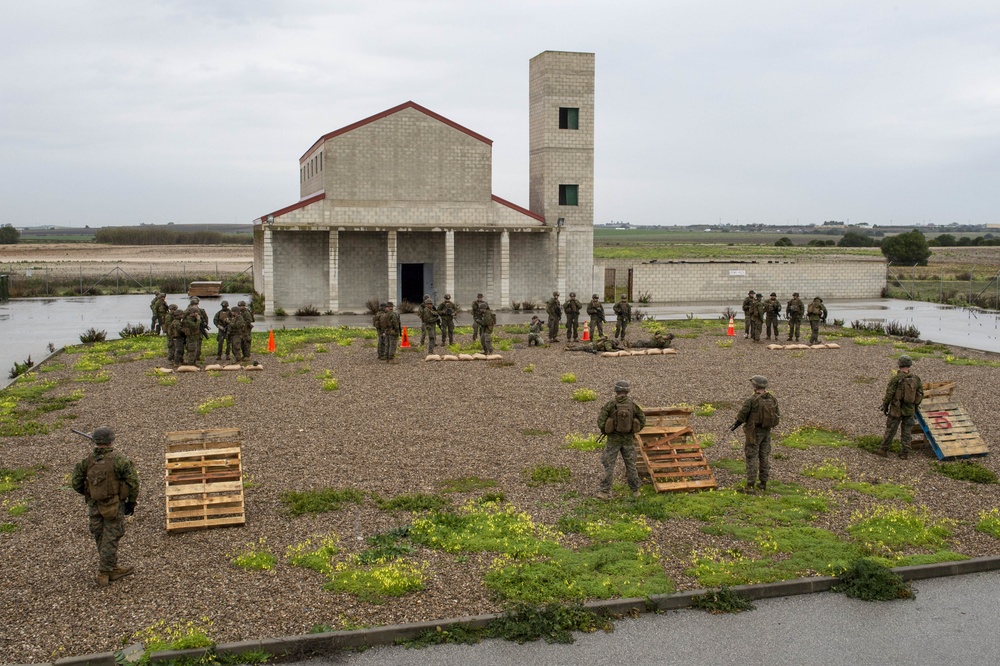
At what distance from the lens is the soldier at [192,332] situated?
82.6ft

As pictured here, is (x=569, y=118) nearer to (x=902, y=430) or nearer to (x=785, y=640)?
(x=902, y=430)

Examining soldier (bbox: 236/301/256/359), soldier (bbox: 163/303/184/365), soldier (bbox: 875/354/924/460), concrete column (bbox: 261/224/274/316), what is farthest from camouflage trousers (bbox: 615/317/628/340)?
concrete column (bbox: 261/224/274/316)

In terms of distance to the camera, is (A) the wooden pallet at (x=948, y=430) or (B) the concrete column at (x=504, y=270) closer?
(A) the wooden pallet at (x=948, y=430)

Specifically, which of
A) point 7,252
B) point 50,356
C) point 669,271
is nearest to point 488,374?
point 50,356

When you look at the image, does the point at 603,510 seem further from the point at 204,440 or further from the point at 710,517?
the point at 204,440

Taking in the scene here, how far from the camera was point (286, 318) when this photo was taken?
40375 mm

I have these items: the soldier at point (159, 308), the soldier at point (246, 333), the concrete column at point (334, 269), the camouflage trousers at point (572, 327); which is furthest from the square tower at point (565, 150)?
the soldier at point (246, 333)

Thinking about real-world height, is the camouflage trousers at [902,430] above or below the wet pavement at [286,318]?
below

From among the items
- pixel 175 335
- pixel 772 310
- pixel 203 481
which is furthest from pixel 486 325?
pixel 203 481

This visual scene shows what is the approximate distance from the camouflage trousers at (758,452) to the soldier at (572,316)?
55.5 feet

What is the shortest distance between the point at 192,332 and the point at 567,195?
24.6 metres

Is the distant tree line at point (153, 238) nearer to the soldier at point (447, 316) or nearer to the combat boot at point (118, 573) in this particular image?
the soldier at point (447, 316)

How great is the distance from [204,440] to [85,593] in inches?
140

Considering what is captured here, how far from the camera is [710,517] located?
1254 cm
